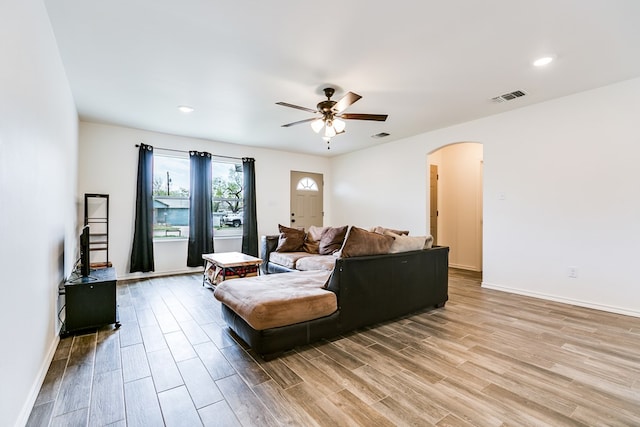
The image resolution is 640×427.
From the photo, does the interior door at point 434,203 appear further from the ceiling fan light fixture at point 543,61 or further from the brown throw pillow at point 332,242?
the ceiling fan light fixture at point 543,61

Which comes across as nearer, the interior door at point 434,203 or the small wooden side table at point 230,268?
the small wooden side table at point 230,268

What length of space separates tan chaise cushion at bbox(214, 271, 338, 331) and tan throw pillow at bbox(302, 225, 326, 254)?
80.1 inches

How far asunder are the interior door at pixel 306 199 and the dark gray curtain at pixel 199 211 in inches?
82.2

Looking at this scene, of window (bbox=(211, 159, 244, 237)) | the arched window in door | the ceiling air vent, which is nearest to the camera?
the ceiling air vent

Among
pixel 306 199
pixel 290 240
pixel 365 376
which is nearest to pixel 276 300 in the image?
pixel 365 376

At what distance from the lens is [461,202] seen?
620 centimetres

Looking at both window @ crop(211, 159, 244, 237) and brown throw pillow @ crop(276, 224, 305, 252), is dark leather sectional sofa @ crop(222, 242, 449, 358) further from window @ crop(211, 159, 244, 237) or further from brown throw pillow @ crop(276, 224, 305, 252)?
window @ crop(211, 159, 244, 237)

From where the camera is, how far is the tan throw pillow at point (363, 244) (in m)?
2.75

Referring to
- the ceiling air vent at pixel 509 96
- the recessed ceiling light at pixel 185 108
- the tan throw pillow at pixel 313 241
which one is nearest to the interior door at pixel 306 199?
the tan throw pillow at pixel 313 241

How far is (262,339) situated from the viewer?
7.36 feet

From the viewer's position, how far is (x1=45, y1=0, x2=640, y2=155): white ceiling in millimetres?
2150

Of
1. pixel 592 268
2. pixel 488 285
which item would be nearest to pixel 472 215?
pixel 488 285

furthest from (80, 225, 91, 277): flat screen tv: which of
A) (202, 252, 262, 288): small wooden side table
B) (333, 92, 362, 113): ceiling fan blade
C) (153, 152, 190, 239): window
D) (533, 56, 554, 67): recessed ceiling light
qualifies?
(533, 56, 554, 67): recessed ceiling light

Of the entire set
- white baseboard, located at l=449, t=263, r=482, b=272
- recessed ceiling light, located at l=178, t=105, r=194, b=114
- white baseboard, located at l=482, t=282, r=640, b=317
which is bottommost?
white baseboard, located at l=449, t=263, r=482, b=272
